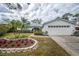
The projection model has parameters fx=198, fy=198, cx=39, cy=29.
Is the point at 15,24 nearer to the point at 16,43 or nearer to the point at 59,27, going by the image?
the point at 16,43

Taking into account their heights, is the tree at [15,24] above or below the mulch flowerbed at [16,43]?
above

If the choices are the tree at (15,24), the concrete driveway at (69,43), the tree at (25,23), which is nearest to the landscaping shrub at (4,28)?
the tree at (15,24)

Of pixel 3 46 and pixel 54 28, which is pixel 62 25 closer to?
pixel 54 28

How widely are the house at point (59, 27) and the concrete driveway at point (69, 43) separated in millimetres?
50

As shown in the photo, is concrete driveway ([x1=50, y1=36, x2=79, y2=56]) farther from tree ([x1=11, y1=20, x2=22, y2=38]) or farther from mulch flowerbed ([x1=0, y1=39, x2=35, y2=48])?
tree ([x1=11, y1=20, x2=22, y2=38])

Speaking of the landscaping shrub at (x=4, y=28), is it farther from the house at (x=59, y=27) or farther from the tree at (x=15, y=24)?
the house at (x=59, y=27)

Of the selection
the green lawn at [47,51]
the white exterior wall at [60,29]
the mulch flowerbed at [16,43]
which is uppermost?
the white exterior wall at [60,29]

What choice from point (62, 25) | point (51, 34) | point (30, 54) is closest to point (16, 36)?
point (30, 54)

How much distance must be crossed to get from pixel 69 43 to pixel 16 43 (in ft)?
1.72

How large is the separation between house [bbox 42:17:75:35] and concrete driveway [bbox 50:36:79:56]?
0.05 m

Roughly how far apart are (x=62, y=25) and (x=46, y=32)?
173 mm

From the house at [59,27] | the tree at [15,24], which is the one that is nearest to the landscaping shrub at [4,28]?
the tree at [15,24]

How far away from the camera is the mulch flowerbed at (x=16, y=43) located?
196 centimetres

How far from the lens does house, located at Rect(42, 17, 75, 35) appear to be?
195 cm
